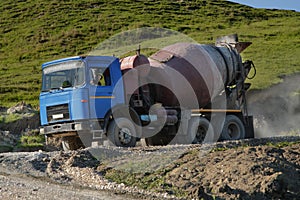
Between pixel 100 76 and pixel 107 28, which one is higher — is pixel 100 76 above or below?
below

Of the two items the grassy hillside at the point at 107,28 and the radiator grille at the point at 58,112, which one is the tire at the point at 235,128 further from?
the grassy hillside at the point at 107,28

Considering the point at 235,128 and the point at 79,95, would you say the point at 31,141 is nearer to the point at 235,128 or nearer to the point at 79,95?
the point at 79,95

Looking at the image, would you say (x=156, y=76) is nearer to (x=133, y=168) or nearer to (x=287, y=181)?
(x=133, y=168)

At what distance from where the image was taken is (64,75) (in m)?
14.0

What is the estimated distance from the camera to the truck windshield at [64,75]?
1378 centimetres

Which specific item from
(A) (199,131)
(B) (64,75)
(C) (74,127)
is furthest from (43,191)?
(A) (199,131)

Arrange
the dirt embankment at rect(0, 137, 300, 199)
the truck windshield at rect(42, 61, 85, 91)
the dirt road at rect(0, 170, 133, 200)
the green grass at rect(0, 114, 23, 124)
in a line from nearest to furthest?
the dirt road at rect(0, 170, 133, 200), the dirt embankment at rect(0, 137, 300, 199), the truck windshield at rect(42, 61, 85, 91), the green grass at rect(0, 114, 23, 124)

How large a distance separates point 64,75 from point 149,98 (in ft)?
9.08

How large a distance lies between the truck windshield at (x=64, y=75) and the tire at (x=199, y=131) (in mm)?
4038

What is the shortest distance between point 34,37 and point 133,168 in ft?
171

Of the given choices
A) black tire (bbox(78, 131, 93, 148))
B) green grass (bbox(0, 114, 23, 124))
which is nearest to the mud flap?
black tire (bbox(78, 131, 93, 148))

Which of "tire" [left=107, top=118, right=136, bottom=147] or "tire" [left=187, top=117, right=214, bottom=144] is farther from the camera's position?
"tire" [left=187, top=117, right=214, bottom=144]

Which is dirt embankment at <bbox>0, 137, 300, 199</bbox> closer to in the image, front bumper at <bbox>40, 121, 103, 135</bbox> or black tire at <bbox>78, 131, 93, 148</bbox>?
front bumper at <bbox>40, 121, 103, 135</bbox>

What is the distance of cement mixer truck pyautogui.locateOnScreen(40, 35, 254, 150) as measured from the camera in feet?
45.3
